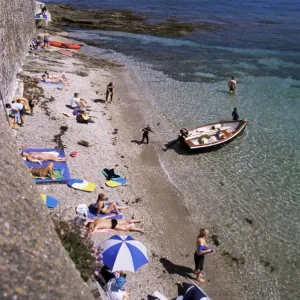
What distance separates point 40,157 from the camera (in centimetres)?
1590

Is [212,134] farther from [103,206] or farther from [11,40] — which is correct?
[11,40]

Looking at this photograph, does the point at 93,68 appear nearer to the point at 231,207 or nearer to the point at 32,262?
the point at 231,207

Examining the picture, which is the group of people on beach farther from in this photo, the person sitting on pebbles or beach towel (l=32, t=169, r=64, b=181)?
the person sitting on pebbles

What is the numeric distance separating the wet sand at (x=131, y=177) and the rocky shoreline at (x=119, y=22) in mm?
24417

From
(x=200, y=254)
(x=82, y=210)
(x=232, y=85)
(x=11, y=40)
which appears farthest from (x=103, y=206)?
(x=232, y=85)

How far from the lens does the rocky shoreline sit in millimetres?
50219

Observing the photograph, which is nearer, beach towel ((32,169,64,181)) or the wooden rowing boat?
beach towel ((32,169,64,181))

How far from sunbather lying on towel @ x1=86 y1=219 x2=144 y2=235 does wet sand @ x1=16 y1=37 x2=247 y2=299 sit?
29cm

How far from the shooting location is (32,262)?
5969 millimetres

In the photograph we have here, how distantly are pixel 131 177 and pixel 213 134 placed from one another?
21.0 ft

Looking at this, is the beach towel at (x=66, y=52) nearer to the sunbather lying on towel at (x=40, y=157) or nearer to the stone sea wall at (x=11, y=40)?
the stone sea wall at (x=11, y=40)

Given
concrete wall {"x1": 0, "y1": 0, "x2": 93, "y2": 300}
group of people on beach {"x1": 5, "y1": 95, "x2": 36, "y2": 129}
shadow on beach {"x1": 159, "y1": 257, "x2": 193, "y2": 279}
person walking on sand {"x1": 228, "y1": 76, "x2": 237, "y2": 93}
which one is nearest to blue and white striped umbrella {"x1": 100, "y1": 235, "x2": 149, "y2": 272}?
shadow on beach {"x1": 159, "y1": 257, "x2": 193, "y2": 279}

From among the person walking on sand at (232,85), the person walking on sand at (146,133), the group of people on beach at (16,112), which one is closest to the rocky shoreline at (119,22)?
the person walking on sand at (232,85)

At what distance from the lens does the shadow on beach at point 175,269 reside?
39.7 ft
